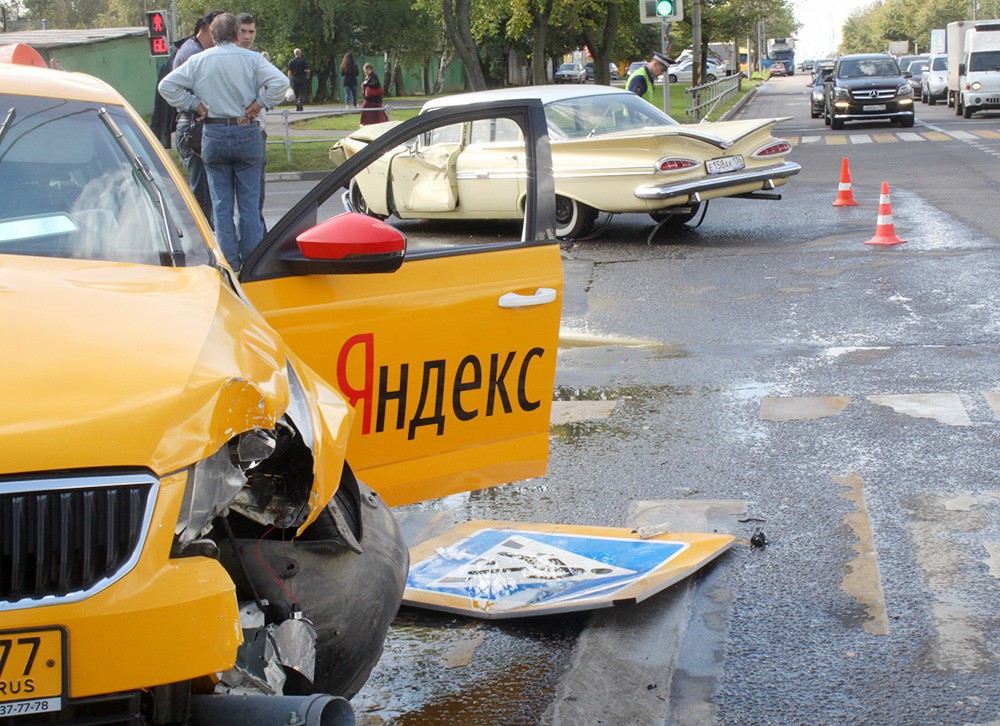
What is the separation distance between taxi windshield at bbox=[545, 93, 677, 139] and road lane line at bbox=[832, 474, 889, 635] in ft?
27.7

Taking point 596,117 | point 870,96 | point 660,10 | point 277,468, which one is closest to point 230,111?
point 596,117

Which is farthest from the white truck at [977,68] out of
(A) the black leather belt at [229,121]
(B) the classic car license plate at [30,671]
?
(B) the classic car license plate at [30,671]

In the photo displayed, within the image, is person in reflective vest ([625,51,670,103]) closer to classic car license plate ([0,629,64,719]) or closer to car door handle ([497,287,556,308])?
car door handle ([497,287,556,308])

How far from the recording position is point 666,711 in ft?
11.9

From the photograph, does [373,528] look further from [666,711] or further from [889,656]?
[889,656]

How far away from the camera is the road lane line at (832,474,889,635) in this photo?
13.6 feet

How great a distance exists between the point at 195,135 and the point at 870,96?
2537 centimetres

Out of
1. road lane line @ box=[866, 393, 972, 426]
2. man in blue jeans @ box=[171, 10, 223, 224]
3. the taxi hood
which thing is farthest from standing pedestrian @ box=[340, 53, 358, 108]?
the taxi hood

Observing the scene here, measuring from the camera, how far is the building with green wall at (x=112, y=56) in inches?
1473

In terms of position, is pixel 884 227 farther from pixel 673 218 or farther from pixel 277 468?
pixel 277 468

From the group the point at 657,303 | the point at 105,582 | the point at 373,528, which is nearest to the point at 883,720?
the point at 373,528

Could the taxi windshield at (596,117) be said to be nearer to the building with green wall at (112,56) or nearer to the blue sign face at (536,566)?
the blue sign face at (536,566)

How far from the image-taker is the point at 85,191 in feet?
12.1

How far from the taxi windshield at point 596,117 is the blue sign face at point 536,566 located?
351 inches
